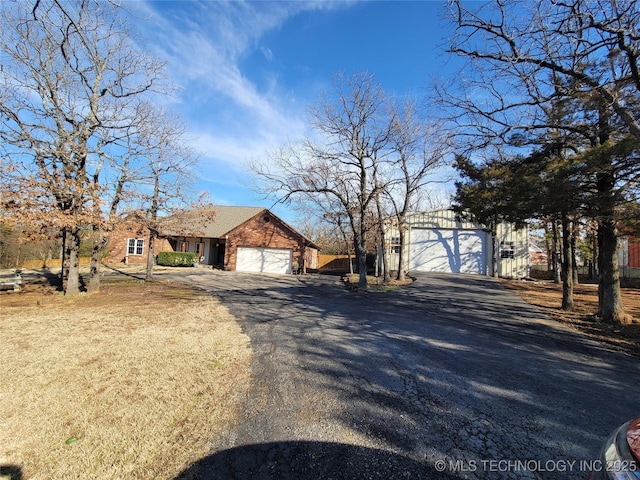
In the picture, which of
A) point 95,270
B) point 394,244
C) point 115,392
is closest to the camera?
point 115,392

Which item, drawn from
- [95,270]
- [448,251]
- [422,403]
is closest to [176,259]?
[95,270]

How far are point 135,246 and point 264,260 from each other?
41.1 feet

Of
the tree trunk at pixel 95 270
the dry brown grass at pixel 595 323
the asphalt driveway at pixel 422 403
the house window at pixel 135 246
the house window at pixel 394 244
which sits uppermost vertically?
the house window at pixel 394 244

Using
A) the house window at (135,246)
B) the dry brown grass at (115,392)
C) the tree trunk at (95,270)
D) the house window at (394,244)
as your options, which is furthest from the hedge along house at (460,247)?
the house window at (135,246)

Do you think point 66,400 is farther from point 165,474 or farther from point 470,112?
point 470,112

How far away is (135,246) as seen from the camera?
2881 cm

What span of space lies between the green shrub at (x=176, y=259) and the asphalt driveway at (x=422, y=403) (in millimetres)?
22298

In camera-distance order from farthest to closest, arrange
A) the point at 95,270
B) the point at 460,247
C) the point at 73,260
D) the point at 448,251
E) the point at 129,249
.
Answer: the point at 129,249, the point at 448,251, the point at 460,247, the point at 95,270, the point at 73,260

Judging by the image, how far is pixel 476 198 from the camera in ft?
30.2

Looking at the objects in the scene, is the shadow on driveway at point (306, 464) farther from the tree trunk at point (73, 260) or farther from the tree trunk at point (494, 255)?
the tree trunk at point (494, 255)

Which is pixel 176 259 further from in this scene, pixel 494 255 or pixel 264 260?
pixel 494 255

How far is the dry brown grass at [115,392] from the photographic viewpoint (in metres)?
2.82

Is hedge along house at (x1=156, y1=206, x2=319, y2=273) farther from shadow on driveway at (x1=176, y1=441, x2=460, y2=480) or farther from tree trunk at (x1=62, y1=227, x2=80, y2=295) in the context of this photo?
shadow on driveway at (x1=176, y1=441, x2=460, y2=480)

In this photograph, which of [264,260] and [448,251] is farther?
[264,260]
